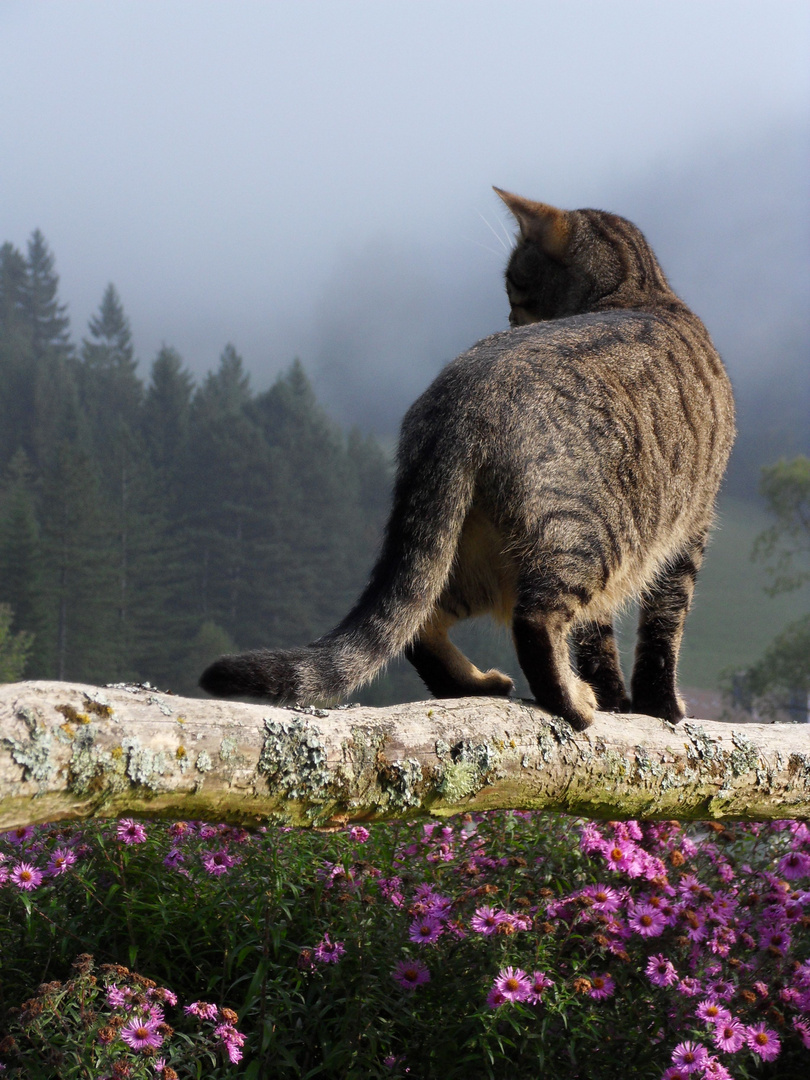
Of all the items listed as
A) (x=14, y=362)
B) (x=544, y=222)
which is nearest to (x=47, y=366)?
(x=14, y=362)

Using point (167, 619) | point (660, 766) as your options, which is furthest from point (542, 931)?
point (167, 619)

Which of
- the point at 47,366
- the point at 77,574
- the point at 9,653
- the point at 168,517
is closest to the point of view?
the point at 9,653

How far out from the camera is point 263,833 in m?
2.85

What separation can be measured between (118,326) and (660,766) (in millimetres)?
57243

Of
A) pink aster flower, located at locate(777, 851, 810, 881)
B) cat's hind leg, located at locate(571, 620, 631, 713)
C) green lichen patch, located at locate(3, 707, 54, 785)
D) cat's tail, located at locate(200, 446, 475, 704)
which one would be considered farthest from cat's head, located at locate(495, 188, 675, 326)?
green lichen patch, located at locate(3, 707, 54, 785)

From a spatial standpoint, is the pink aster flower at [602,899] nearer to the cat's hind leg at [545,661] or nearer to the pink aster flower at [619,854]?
the pink aster flower at [619,854]

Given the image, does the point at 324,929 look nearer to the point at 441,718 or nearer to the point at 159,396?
the point at 441,718

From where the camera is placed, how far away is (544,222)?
3170mm

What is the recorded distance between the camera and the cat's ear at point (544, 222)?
3137 mm

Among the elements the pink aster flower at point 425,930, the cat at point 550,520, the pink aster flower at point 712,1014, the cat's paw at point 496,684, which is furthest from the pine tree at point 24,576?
the pink aster flower at point 712,1014

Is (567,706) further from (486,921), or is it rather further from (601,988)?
(601,988)

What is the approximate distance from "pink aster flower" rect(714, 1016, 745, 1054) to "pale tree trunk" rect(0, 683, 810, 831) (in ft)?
1.59

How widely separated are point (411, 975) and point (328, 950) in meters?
0.24

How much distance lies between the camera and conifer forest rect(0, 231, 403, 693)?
29625 millimetres
